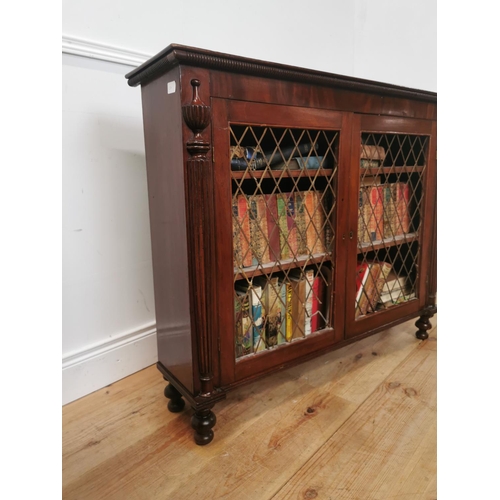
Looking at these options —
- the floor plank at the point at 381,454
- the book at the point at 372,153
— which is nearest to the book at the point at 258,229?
the book at the point at 372,153

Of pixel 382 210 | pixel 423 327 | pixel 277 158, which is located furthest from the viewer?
pixel 423 327

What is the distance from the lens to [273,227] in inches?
47.9

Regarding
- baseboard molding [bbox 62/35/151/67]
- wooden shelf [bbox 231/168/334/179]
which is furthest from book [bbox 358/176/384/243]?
baseboard molding [bbox 62/35/151/67]

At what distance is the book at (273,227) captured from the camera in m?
1.20

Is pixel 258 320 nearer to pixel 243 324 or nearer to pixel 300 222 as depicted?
pixel 243 324

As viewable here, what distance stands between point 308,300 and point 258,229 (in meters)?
0.33

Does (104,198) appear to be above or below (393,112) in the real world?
below

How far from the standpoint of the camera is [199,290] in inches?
41.2

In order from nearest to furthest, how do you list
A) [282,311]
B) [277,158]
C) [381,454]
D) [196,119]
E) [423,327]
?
[196,119]
[381,454]
[277,158]
[282,311]
[423,327]

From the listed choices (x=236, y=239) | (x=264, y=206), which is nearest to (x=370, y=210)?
(x=264, y=206)

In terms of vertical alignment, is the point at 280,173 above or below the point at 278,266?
above

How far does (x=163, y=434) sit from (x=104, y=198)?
0.79 m
